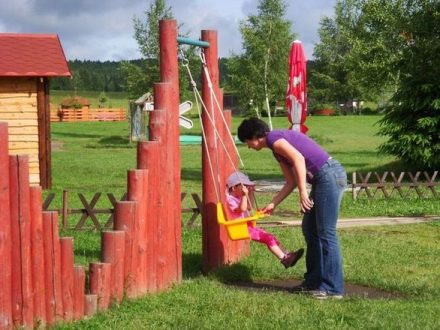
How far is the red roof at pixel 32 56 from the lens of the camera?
1832cm

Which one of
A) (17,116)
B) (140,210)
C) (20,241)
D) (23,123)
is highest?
(17,116)

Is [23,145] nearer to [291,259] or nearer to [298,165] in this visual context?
[291,259]

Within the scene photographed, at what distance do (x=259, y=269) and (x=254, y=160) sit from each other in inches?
844

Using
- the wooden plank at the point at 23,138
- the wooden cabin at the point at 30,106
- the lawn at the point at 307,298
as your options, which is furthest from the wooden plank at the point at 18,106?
the lawn at the point at 307,298

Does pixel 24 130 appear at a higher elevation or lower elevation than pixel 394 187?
higher

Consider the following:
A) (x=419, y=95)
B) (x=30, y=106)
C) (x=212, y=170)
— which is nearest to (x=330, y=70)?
(x=419, y=95)

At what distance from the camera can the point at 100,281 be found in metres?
6.36

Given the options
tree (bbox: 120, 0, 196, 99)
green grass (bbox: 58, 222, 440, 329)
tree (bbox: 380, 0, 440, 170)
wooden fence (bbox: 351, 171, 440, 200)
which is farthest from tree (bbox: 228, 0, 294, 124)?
green grass (bbox: 58, 222, 440, 329)

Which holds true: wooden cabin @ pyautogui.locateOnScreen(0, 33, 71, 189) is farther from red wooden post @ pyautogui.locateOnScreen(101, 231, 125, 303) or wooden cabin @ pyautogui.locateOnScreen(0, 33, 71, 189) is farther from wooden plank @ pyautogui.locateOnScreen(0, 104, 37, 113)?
red wooden post @ pyautogui.locateOnScreen(101, 231, 125, 303)

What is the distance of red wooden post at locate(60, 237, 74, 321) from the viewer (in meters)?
6.03

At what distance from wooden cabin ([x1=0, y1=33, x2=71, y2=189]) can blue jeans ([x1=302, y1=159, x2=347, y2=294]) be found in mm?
12299

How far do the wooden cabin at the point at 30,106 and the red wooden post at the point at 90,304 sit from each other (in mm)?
12529

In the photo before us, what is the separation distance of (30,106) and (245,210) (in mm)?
11701

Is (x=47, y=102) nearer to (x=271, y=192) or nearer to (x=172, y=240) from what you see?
(x=271, y=192)
